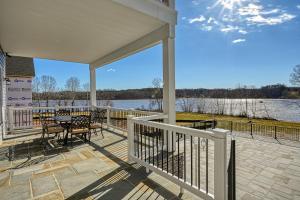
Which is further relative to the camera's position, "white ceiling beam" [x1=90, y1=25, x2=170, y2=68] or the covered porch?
"white ceiling beam" [x1=90, y1=25, x2=170, y2=68]

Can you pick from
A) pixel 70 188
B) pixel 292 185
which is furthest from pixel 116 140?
pixel 292 185

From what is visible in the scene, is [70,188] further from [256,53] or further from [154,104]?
[256,53]

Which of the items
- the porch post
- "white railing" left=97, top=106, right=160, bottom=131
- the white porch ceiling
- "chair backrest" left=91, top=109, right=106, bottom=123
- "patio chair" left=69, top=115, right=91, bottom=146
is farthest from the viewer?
"chair backrest" left=91, top=109, right=106, bottom=123

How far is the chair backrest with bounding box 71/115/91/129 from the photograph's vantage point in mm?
4891

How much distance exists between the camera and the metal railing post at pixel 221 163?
194 centimetres

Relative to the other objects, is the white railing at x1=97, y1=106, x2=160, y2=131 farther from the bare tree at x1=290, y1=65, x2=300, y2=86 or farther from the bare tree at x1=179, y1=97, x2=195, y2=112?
the bare tree at x1=179, y1=97, x2=195, y2=112

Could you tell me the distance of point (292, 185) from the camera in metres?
3.08

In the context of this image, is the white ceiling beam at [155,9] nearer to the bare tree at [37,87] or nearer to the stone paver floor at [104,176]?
the stone paver floor at [104,176]

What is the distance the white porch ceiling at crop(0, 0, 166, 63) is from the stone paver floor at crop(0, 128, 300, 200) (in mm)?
3156

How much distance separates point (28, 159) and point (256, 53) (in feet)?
105

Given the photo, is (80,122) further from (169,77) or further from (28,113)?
(28,113)

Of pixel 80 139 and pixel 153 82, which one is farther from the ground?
pixel 153 82

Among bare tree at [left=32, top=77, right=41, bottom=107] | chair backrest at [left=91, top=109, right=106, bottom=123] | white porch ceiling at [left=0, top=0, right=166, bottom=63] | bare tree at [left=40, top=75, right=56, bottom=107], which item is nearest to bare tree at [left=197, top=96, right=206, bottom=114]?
bare tree at [left=40, top=75, right=56, bottom=107]

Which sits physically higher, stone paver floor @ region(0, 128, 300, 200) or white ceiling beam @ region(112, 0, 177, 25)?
white ceiling beam @ region(112, 0, 177, 25)
